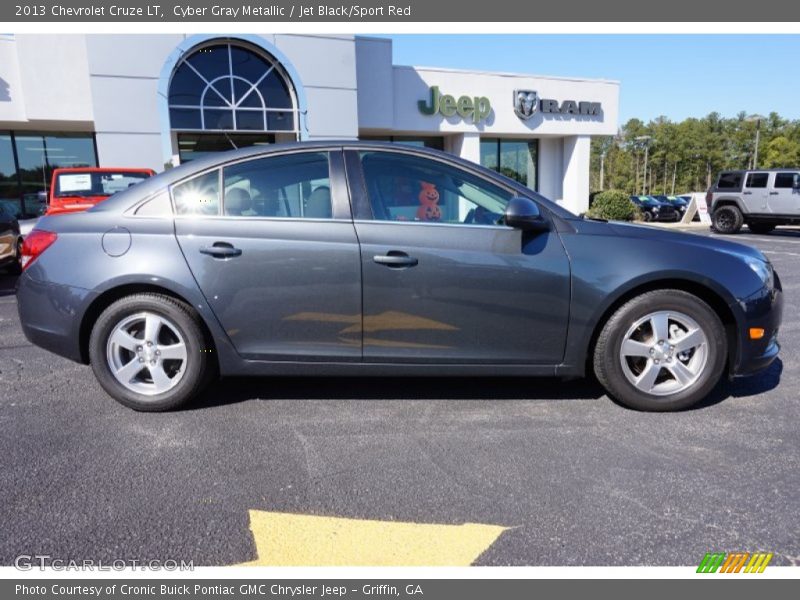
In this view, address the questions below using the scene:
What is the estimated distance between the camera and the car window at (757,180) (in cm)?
1600

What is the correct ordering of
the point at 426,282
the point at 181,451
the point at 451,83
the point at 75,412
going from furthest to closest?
the point at 451,83 → the point at 75,412 → the point at 426,282 → the point at 181,451

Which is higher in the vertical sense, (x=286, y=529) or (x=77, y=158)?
(x=77, y=158)

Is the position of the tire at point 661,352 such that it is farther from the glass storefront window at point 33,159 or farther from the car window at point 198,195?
the glass storefront window at point 33,159

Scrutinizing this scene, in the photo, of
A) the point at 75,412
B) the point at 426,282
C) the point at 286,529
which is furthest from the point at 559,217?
the point at 75,412

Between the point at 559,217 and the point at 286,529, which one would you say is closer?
the point at 286,529


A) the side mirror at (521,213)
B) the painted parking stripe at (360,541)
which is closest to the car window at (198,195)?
the side mirror at (521,213)

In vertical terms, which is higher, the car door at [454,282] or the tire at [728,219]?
the car door at [454,282]

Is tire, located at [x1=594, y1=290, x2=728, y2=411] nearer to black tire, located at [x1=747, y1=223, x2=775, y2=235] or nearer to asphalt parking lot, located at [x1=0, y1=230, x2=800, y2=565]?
asphalt parking lot, located at [x1=0, y1=230, x2=800, y2=565]

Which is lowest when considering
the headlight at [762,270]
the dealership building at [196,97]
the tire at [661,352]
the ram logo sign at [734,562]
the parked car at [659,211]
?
the parked car at [659,211]

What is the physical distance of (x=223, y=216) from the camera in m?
3.23

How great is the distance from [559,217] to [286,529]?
2255 mm

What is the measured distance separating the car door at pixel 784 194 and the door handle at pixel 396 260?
16.8 m
